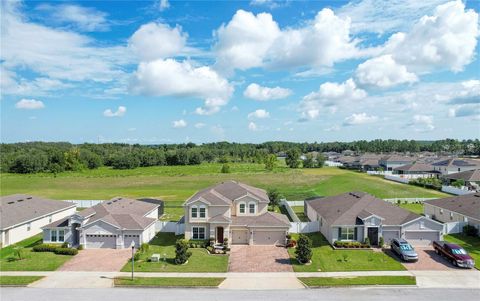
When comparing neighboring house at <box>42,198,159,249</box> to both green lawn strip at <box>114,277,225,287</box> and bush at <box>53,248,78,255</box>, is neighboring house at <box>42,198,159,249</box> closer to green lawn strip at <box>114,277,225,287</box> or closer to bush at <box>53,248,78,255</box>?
bush at <box>53,248,78,255</box>

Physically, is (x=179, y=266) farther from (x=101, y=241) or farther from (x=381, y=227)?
(x=381, y=227)

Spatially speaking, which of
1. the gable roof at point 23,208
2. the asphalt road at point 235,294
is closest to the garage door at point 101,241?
the gable roof at point 23,208

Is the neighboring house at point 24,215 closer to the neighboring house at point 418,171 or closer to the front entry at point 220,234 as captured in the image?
the front entry at point 220,234

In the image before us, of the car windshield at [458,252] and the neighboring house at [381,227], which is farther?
the neighboring house at [381,227]

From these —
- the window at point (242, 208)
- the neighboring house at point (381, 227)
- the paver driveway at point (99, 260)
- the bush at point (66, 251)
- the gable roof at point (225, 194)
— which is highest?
the gable roof at point (225, 194)

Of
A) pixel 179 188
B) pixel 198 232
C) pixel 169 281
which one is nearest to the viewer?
pixel 169 281

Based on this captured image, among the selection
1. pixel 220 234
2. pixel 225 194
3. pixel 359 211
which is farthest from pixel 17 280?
pixel 359 211

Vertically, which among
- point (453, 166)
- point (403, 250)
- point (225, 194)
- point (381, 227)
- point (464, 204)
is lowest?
point (403, 250)
